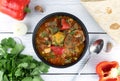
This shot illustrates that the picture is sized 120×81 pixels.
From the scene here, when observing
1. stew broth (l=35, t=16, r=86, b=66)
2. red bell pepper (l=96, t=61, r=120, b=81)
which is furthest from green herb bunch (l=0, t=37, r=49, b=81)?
red bell pepper (l=96, t=61, r=120, b=81)

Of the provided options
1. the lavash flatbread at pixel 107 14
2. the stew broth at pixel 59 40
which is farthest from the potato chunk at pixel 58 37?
the lavash flatbread at pixel 107 14

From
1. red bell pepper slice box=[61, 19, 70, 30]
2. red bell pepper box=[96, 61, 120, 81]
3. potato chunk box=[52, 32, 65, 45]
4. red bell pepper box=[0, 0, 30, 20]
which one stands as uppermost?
red bell pepper box=[0, 0, 30, 20]

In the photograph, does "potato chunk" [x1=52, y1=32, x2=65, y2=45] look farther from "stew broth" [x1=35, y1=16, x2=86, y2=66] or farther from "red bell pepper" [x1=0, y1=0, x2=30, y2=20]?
"red bell pepper" [x1=0, y1=0, x2=30, y2=20]

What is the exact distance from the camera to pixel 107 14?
1.80 meters

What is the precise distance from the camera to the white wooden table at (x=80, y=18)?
1.85 metres

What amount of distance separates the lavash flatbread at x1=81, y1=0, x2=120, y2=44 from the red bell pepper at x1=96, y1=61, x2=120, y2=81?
11 cm

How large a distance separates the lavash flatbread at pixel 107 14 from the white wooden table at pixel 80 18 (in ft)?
0.16

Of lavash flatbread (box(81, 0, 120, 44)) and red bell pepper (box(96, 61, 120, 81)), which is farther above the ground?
lavash flatbread (box(81, 0, 120, 44))

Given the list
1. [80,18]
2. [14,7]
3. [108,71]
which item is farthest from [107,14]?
[14,7]

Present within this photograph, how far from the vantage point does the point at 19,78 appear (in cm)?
177

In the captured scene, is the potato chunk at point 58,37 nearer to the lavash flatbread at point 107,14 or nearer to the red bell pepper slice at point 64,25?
the red bell pepper slice at point 64,25

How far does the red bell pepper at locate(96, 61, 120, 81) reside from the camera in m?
1.85

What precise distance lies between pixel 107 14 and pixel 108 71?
23 cm

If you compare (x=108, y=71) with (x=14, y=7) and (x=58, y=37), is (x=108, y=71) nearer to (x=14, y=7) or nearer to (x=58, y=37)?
(x=58, y=37)
